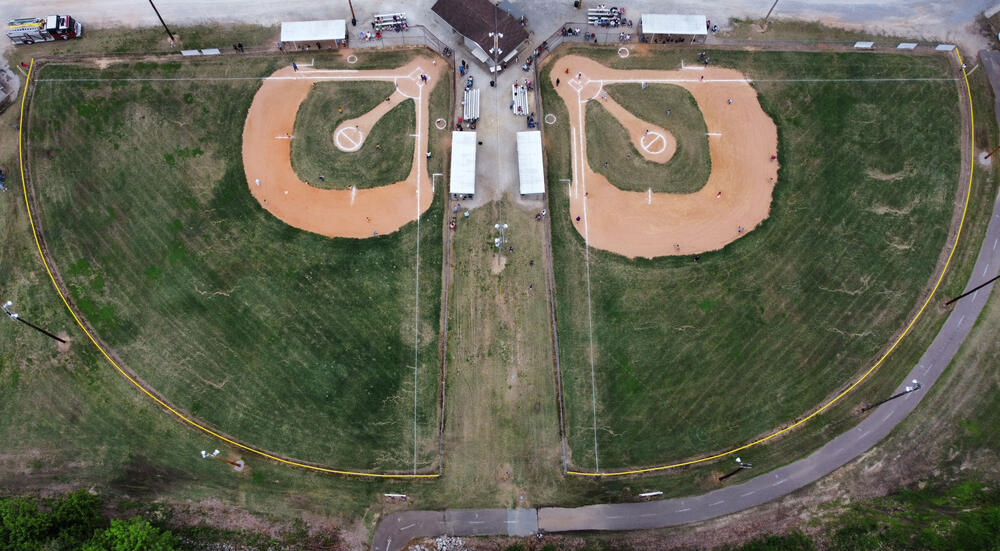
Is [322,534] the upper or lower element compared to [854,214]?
lower

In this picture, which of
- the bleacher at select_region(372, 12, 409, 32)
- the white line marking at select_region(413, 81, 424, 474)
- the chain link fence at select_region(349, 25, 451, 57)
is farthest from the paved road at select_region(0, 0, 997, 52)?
the white line marking at select_region(413, 81, 424, 474)

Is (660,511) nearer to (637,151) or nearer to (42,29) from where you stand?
(637,151)

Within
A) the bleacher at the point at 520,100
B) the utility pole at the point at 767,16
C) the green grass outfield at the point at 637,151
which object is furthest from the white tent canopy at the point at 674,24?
the bleacher at the point at 520,100

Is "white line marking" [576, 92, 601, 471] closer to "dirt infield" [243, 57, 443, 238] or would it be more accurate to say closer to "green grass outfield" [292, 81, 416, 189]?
"dirt infield" [243, 57, 443, 238]

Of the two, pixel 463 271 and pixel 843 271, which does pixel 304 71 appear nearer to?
pixel 463 271

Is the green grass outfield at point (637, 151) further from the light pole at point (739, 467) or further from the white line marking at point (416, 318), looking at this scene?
the light pole at point (739, 467)

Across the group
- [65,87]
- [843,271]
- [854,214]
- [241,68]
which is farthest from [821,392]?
[65,87]

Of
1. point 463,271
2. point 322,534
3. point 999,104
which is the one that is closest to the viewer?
point 322,534
